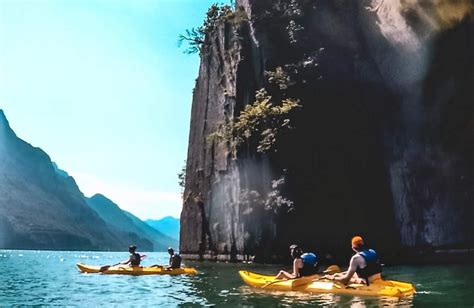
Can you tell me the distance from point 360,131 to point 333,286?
70.8 ft

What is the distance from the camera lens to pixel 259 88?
40125mm

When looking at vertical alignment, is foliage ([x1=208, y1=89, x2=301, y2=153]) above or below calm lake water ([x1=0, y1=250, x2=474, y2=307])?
above

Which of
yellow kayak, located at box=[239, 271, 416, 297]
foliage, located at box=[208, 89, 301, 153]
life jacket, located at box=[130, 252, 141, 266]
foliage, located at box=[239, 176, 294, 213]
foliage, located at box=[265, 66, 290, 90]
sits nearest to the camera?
yellow kayak, located at box=[239, 271, 416, 297]

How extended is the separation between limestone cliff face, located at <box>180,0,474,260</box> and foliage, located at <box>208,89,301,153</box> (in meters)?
0.80

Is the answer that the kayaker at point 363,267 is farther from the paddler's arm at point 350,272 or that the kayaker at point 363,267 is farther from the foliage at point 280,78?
the foliage at point 280,78

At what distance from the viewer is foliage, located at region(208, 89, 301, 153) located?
3634 cm

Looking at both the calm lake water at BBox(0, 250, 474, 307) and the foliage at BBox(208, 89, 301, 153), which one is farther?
the foliage at BBox(208, 89, 301, 153)

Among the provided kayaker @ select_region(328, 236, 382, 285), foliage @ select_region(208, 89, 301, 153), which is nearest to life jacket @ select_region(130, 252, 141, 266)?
foliage @ select_region(208, 89, 301, 153)

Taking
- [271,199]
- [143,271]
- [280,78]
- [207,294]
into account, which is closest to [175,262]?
[143,271]

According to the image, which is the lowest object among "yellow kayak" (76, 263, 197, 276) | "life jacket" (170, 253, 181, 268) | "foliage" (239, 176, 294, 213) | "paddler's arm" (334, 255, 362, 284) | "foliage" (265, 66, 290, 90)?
"paddler's arm" (334, 255, 362, 284)

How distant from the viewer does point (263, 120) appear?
1457 inches

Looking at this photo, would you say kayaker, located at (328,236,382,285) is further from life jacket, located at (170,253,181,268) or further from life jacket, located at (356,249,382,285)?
life jacket, located at (170,253,181,268)

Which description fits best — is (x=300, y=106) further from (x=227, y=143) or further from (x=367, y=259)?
(x=367, y=259)

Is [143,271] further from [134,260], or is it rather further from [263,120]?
[263,120]
